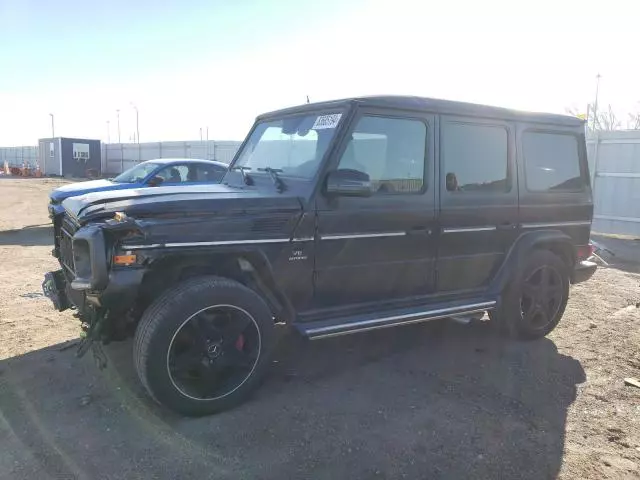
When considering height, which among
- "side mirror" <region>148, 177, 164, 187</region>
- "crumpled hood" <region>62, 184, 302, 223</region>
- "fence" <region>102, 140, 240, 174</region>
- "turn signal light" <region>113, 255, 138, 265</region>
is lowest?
"turn signal light" <region>113, 255, 138, 265</region>

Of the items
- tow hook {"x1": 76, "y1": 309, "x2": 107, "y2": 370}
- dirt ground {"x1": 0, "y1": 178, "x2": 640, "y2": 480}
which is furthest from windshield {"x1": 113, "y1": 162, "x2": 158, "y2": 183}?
tow hook {"x1": 76, "y1": 309, "x2": 107, "y2": 370}

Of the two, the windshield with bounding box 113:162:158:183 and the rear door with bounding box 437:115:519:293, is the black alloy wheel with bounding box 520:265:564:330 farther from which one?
the windshield with bounding box 113:162:158:183

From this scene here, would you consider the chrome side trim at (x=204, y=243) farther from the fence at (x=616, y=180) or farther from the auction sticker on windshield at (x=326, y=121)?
the fence at (x=616, y=180)

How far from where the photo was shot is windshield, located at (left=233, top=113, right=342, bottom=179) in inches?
163

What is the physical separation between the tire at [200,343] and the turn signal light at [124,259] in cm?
32

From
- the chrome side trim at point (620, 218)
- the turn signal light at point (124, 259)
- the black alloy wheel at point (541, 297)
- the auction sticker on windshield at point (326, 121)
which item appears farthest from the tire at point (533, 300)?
the chrome side trim at point (620, 218)

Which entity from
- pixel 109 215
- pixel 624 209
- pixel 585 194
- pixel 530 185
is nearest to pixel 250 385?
pixel 109 215

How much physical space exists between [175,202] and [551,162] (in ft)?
12.5

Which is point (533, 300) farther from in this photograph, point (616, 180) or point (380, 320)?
point (616, 180)

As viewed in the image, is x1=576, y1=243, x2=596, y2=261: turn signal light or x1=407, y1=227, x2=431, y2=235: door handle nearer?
x1=407, y1=227, x2=431, y2=235: door handle

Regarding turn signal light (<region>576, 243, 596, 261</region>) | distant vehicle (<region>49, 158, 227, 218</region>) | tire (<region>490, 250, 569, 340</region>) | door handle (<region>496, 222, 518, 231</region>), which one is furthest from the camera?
distant vehicle (<region>49, 158, 227, 218</region>)

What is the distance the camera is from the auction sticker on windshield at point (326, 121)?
13.6 ft

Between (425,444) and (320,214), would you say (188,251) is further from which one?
(425,444)

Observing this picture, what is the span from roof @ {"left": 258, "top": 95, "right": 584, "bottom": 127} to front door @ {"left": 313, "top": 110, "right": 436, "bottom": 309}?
0.27 ft
